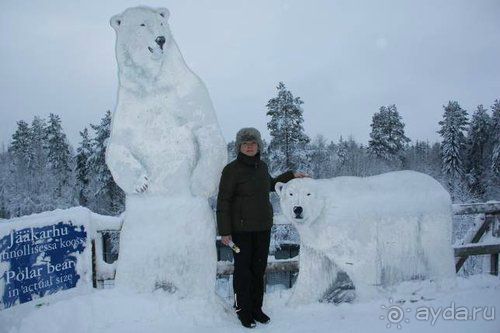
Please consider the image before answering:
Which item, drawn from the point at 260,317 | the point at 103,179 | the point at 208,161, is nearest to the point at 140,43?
the point at 208,161

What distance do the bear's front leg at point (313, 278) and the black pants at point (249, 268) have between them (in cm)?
42

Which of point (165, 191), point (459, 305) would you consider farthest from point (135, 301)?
point (459, 305)

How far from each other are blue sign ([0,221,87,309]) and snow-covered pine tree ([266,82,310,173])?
1861 cm

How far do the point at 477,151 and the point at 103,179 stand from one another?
1077 inches

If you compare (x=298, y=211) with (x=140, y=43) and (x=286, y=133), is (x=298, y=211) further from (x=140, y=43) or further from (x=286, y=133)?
(x=286, y=133)

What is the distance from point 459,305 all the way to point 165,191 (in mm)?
2958

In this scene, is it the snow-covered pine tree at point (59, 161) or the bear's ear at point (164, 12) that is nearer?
the bear's ear at point (164, 12)

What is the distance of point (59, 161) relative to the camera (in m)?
30.7

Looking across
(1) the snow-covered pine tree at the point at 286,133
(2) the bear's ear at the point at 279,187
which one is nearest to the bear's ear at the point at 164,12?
(2) the bear's ear at the point at 279,187

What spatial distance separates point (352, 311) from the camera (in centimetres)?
373

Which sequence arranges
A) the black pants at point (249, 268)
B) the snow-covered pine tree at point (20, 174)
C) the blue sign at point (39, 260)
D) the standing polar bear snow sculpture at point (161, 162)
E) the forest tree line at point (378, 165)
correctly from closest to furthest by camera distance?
the blue sign at point (39, 260), the black pants at point (249, 268), the standing polar bear snow sculpture at point (161, 162), the forest tree line at point (378, 165), the snow-covered pine tree at point (20, 174)

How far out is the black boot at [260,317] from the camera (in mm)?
3570

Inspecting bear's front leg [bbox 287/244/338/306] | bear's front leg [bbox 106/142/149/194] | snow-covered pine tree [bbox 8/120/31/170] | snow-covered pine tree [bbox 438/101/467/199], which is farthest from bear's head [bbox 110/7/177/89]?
snow-covered pine tree [bbox 8/120/31/170]

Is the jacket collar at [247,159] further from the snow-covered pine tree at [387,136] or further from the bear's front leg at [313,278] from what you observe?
the snow-covered pine tree at [387,136]
